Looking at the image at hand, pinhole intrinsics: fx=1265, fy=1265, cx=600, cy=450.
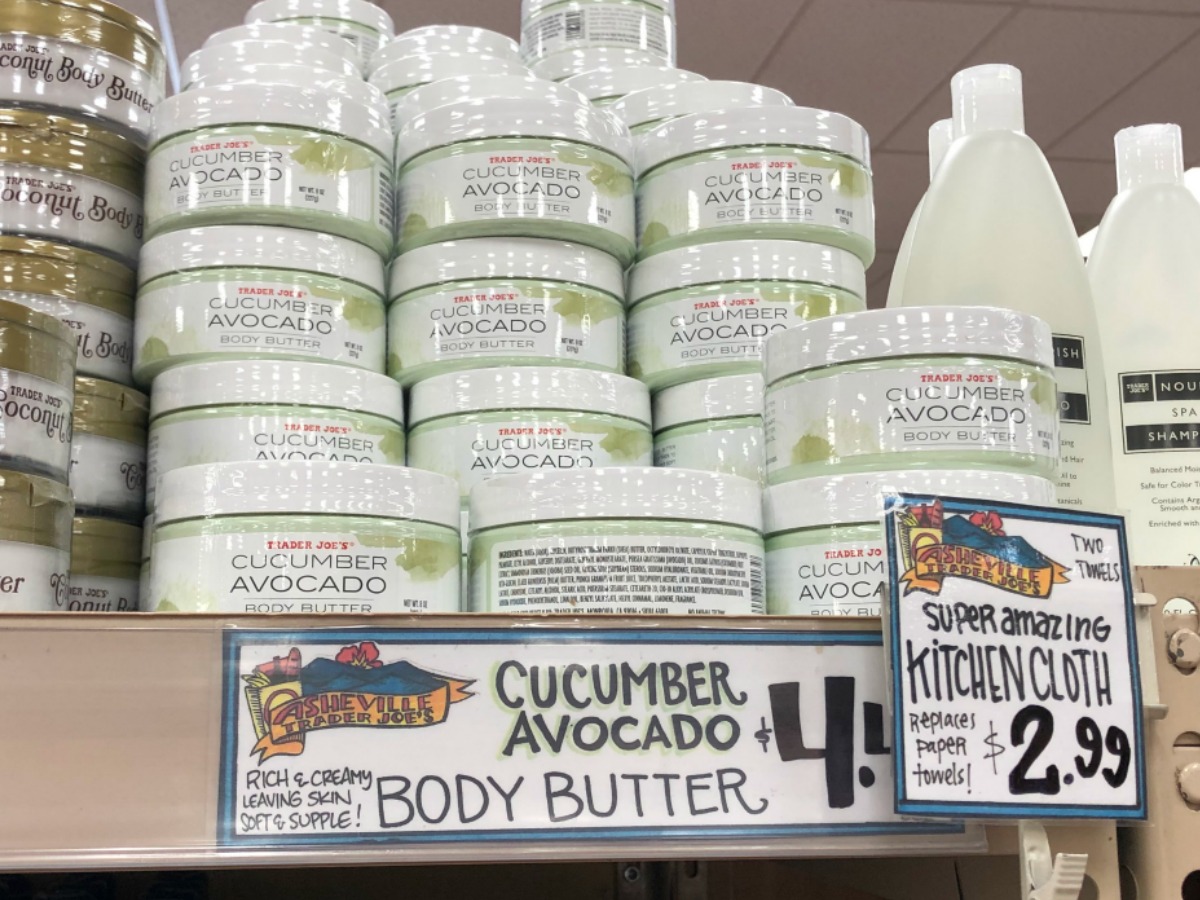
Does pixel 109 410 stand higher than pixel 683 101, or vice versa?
pixel 683 101

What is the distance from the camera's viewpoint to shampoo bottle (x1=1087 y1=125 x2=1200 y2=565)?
26.3 inches

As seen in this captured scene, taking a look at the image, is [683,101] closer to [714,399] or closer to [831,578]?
[714,399]

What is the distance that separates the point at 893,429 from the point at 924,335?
45 mm

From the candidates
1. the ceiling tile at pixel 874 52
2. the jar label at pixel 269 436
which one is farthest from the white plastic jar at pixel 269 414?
the ceiling tile at pixel 874 52

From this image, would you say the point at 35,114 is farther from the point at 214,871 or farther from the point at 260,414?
the point at 214,871

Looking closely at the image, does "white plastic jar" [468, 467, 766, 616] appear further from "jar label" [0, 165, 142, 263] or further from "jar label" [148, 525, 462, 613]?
"jar label" [0, 165, 142, 263]

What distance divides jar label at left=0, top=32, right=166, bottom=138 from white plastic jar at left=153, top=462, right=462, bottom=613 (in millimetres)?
281

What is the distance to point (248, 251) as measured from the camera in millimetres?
680

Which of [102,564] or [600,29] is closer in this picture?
[102,564]

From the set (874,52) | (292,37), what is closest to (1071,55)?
(874,52)

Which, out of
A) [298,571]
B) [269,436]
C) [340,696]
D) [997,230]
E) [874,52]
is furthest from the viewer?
[874,52]

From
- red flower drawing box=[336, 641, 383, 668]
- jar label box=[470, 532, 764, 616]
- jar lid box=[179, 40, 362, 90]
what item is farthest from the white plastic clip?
jar lid box=[179, 40, 362, 90]

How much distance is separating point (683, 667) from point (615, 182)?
0.36m

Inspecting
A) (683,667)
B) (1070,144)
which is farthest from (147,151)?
(1070,144)
